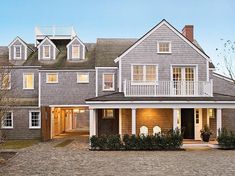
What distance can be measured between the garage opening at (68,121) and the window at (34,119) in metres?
1.34

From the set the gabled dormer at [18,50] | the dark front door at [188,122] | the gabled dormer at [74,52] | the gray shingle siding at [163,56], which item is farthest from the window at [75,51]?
the dark front door at [188,122]

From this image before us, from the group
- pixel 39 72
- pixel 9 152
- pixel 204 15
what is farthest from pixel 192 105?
pixel 39 72

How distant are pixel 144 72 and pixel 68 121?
2106cm

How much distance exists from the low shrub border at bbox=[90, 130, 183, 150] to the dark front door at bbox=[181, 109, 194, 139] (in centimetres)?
485

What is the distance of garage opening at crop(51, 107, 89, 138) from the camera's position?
110 feet

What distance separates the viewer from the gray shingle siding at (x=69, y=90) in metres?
31.1

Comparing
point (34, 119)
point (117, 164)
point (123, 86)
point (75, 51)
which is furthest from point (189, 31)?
point (117, 164)

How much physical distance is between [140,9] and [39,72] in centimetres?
1076

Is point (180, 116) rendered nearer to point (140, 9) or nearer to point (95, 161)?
point (140, 9)

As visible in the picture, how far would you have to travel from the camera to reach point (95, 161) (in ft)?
55.5

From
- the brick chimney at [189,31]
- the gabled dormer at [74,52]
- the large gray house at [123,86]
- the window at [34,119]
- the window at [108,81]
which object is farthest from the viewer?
the gabled dormer at [74,52]

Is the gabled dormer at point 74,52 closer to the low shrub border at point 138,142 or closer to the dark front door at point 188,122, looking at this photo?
the dark front door at point 188,122

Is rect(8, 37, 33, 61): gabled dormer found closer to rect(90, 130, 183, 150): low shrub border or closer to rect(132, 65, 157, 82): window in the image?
rect(132, 65, 157, 82): window

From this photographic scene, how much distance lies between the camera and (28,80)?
106 feet
